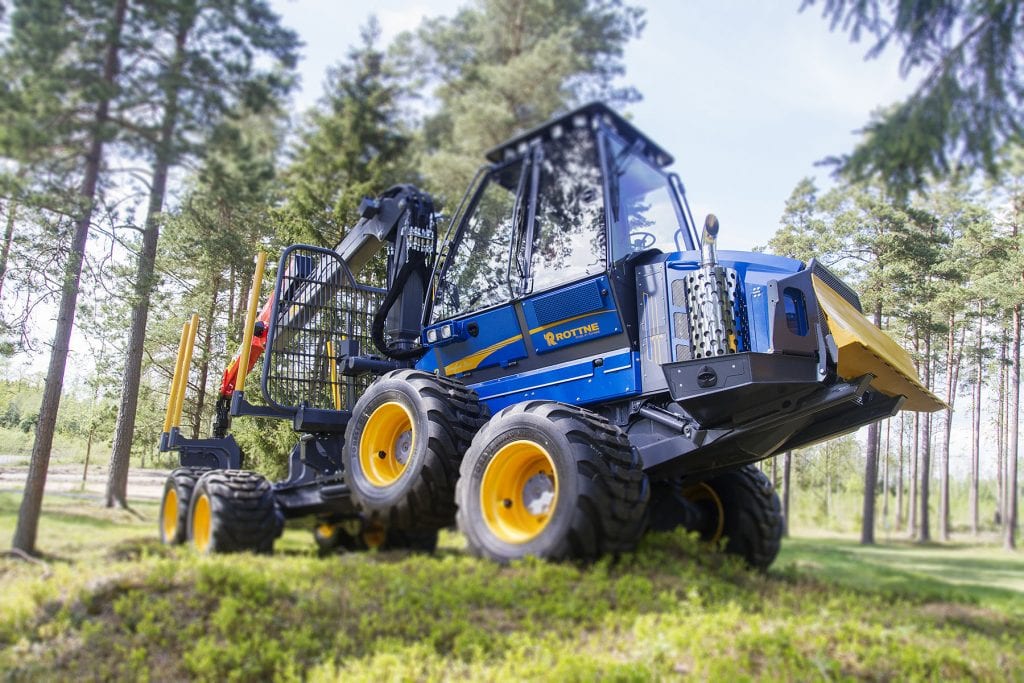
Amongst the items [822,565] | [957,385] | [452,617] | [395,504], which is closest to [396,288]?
[395,504]

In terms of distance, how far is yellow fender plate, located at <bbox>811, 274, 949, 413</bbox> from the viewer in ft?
Answer: 12.4

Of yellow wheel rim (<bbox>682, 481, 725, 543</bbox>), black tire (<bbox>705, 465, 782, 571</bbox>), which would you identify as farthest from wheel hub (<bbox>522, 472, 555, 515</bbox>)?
yellow wheel rim (<bbox>682, 481, 725, 543</bbox>)

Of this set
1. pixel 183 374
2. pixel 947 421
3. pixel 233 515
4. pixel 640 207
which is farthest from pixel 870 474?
pixel 183 374

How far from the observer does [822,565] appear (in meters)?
5.18

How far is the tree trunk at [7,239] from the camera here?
488 centimetres

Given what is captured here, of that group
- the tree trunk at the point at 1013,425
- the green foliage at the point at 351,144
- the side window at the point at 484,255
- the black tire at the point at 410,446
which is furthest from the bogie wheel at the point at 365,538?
the tree trunk at the point at 1013,425

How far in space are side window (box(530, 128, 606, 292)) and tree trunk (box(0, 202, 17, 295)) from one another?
11.9 ft

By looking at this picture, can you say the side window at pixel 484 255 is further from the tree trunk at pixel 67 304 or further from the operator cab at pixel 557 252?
the tree trunk at pixel 67 304

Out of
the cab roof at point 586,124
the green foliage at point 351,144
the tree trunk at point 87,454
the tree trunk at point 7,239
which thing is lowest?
the tree trunk at point 87,454

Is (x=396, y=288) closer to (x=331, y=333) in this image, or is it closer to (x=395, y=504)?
(x=331, y=333)

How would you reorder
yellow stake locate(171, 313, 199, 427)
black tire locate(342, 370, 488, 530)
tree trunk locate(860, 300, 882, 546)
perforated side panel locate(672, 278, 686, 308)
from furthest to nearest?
tree trunk locate(860, 300, 882, 546)
yellow stake locate(171, 313, 199, 427)
black tire locate(342, 370, 488, 530)
perforated side panel locate(672, 278, 686, 308)

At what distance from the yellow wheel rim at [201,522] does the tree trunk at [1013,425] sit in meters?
7.25

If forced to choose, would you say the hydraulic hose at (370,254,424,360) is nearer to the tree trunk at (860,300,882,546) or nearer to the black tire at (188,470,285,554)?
the black tire at (188,470,285,554)

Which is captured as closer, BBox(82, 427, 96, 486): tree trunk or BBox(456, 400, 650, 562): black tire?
BBox(456, 400, 650, 562): black tire
